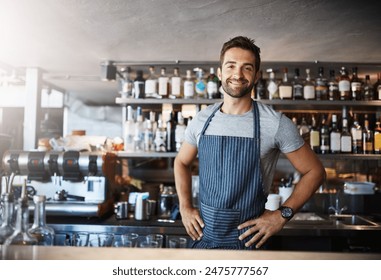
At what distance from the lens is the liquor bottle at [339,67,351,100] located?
2.28m

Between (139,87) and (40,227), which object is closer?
(40,227)

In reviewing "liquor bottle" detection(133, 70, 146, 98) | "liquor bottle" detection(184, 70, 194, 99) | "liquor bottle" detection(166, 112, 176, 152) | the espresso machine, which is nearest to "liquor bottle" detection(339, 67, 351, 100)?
"liquor bottle" detection(184, 70, 194, 99)

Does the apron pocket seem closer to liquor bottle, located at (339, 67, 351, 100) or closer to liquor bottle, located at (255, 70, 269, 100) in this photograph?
liquor bottle, located at (255, 70, 269, 100)

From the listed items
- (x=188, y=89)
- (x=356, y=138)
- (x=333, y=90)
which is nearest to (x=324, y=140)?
(x=356, y=138)

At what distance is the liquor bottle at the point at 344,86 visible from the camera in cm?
228

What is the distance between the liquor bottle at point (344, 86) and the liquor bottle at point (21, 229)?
210 centimetres

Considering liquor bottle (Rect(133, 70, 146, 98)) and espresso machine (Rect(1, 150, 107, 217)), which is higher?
liquor bottle (Rect(133, 70, 146, 98))

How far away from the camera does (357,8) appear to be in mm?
1513

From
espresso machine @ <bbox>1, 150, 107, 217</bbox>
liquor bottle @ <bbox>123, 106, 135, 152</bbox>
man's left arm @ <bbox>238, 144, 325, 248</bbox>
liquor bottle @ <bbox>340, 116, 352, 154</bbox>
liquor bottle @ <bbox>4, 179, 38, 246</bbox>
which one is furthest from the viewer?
liquor bottle @ <bbox>123, 106, 135, 152</bbox>

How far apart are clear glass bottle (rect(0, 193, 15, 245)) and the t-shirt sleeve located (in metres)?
0.81

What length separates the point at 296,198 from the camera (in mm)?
1123

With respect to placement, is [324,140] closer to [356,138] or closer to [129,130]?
[356,138]

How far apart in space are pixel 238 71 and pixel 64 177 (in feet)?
4.58
